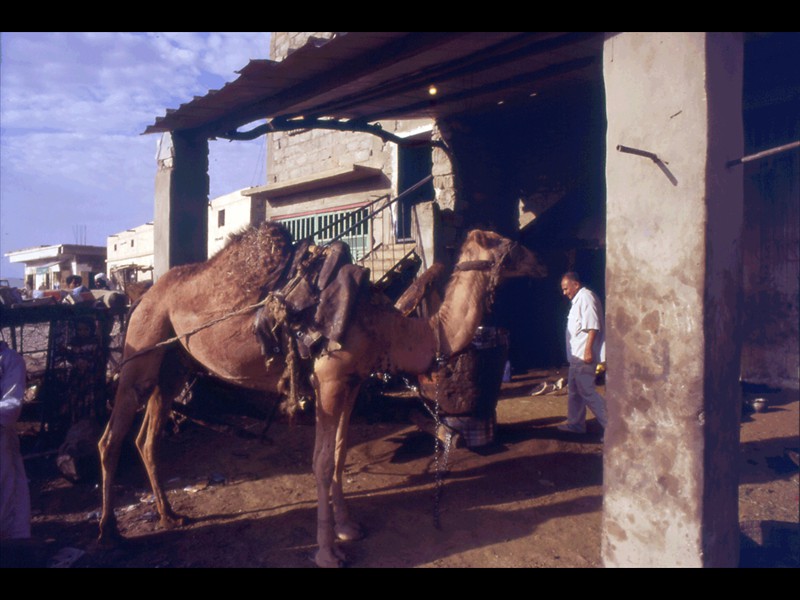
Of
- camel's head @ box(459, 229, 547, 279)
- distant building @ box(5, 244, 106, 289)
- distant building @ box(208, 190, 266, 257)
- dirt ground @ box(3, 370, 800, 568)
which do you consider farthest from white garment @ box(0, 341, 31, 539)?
distant building @ box(5, 244, 106, 289)

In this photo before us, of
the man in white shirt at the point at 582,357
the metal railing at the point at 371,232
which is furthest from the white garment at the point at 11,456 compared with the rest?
the man in white shirt at the point at 582,357

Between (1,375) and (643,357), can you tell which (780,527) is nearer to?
(643,357)

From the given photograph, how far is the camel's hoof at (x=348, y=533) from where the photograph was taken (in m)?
4.52

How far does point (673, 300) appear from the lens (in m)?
3.36

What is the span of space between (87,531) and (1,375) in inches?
68.2

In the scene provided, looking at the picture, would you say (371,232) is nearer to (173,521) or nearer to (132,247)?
(173,521)

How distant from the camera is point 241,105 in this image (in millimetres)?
7164

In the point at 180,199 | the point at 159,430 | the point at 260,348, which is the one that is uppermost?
the point at 180,199

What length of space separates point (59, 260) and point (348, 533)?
3316 centimetres

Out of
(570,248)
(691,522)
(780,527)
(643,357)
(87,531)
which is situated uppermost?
(570,248)

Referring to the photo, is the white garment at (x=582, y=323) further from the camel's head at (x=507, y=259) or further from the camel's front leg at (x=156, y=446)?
the camel's front leg at (x=156, y=446)

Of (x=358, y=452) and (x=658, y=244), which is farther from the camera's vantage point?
(x=358, y=452)

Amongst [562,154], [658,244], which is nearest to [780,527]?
[658,244]

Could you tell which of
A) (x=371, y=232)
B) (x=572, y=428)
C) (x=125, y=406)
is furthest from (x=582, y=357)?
(x=125, y=406)
